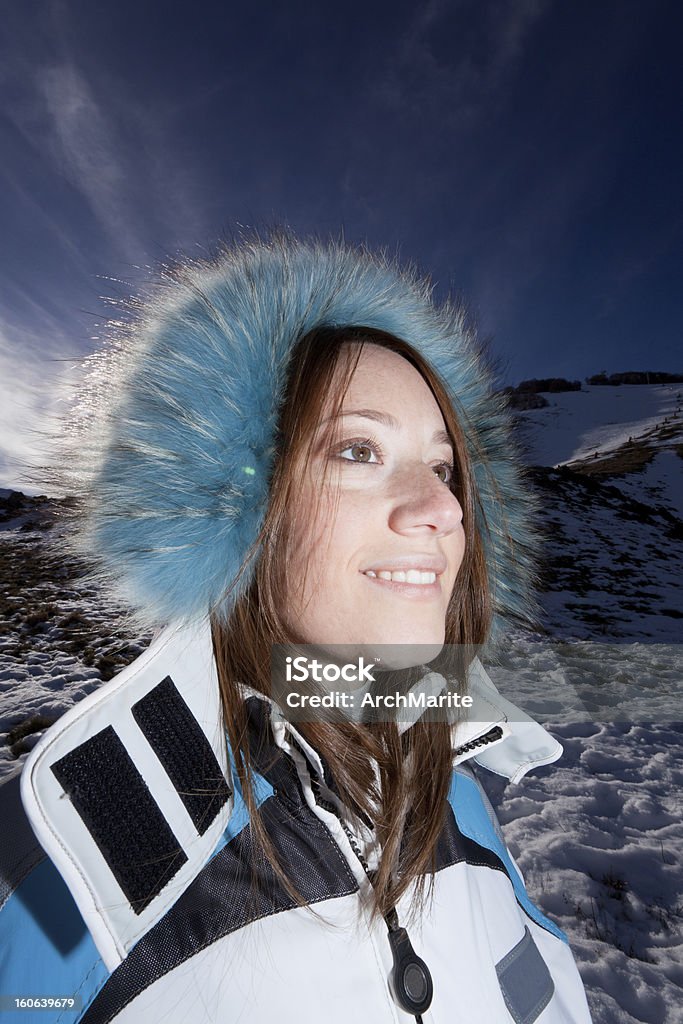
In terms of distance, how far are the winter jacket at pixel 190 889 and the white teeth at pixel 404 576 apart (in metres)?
0.38

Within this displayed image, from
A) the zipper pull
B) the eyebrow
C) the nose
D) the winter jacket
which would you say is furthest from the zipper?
the eyebrow

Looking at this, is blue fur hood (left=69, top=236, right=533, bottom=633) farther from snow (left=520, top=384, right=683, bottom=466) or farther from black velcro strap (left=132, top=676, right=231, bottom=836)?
snow (left=520, top=384, right=683, bottom=466)

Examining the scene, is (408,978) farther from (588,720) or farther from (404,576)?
(588,720)

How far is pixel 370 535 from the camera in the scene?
1.18 m

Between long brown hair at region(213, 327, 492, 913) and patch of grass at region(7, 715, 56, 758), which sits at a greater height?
long brown hair at region(213, 327, 492, 913)

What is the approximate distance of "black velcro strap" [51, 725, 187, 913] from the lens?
32.1 inches

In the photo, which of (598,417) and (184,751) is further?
(598,417)

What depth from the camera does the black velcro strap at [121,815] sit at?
0.82 m

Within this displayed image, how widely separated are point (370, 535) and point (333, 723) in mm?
463

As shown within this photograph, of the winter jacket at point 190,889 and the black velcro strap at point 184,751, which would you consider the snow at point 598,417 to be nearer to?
the winter jacket at point 190,889

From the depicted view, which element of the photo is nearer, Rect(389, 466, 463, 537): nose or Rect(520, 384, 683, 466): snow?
Rect(389, 466, 463, 537): nose

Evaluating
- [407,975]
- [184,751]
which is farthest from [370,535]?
[407,975]

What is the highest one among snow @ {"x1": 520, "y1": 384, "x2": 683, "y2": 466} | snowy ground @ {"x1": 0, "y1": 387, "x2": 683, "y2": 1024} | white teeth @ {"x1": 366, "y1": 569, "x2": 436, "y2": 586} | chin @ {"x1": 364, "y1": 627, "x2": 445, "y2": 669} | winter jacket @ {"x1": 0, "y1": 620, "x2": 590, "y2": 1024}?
snow @ {"x1": 520, "y1": 384, "x2": 683, "y2": 466}

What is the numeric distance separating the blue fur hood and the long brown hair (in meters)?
0.05
